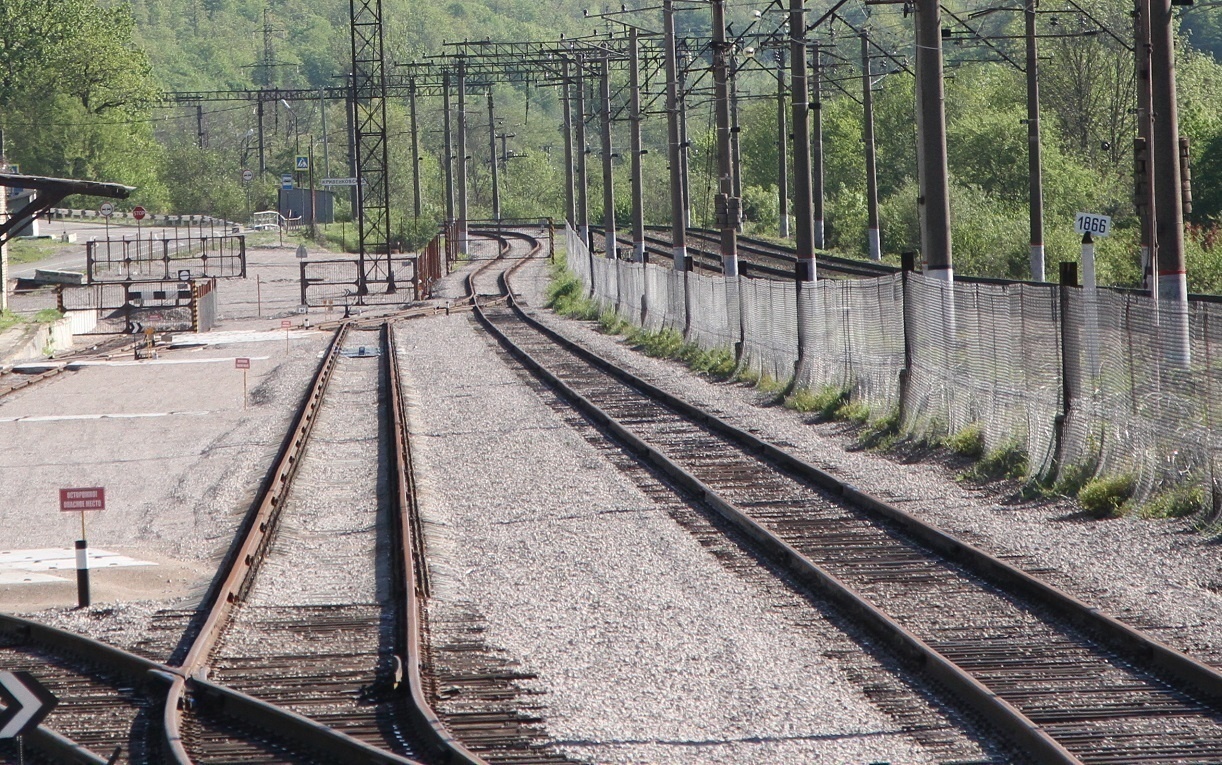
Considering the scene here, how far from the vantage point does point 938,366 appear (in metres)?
19.3

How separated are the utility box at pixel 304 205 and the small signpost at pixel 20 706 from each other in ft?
368

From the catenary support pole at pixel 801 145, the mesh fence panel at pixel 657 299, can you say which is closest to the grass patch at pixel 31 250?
the mesh fence panel at pixel 657 299

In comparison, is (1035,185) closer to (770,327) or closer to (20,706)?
(770,327)

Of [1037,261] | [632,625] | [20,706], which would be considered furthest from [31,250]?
[20,706]

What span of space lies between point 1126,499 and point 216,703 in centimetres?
846

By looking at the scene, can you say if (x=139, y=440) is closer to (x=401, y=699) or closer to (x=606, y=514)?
(x=606, y=514)

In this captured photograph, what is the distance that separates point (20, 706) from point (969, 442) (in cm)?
1258

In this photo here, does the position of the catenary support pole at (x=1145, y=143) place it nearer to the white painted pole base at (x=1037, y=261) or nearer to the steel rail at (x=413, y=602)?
the steel rail at (x=413, y=602)

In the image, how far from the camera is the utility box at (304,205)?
11806cm

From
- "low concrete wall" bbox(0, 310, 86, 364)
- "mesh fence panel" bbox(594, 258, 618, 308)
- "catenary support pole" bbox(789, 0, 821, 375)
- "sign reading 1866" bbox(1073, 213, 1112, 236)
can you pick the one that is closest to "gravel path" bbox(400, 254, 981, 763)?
"sign reading 1866" bbox(1073, 213, 1112, 236)

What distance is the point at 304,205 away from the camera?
4759 inches

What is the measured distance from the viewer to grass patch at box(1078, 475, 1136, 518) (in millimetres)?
13969

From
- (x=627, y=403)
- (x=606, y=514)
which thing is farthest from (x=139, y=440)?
(x=606, y=514)

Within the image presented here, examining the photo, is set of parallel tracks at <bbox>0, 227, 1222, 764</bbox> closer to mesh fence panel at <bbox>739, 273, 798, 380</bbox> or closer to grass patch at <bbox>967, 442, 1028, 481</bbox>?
grass patch at <bbox>967, 442, 1028, 481</bbox>
